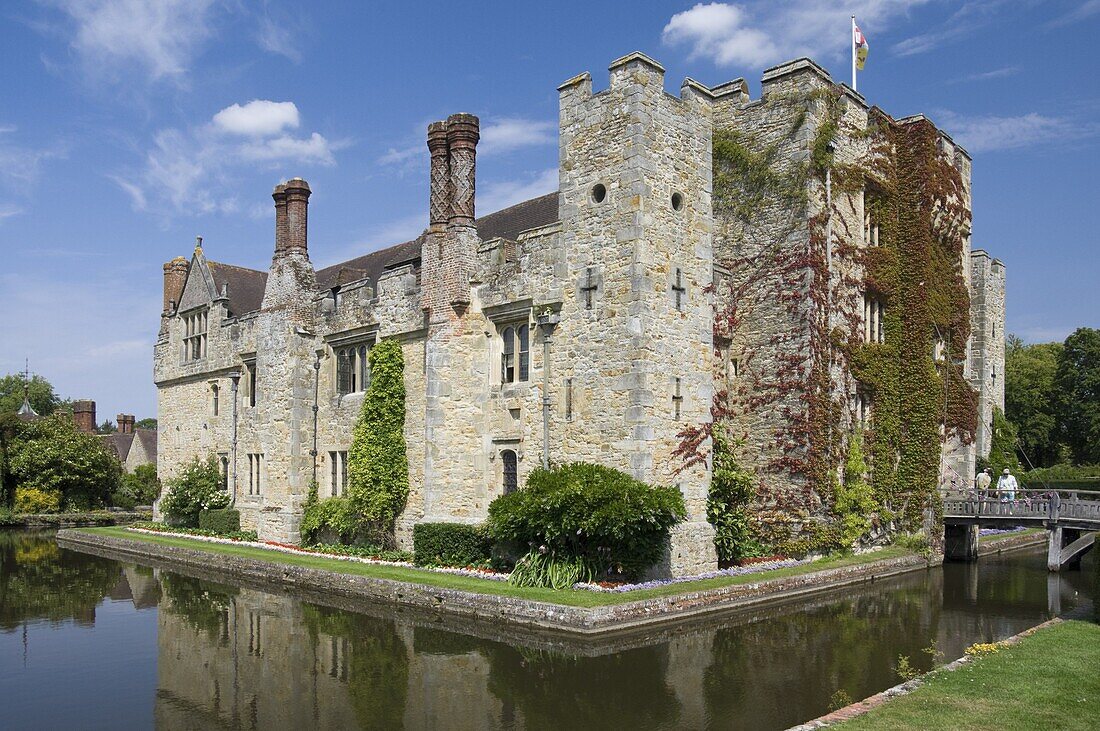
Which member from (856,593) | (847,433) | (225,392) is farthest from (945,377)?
(225,392)

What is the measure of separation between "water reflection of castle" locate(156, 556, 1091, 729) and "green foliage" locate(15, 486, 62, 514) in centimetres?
2916

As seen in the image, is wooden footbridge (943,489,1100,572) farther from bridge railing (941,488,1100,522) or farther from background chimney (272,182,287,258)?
background chimney (272,182,287,258)

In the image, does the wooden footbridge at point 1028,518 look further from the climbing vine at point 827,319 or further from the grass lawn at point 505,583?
the grass lawn at point 505,583

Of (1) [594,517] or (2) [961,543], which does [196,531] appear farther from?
(2) [961,543]

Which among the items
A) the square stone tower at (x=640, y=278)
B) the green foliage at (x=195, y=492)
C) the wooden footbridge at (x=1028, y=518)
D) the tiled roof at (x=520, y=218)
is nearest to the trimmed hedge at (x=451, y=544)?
the square stone tower at (x=640, y=278)

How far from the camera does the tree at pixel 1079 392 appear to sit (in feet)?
184

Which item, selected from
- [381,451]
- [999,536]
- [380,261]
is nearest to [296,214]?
[380,261]

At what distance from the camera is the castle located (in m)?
19.1

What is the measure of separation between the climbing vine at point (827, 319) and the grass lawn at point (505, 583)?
1132mm

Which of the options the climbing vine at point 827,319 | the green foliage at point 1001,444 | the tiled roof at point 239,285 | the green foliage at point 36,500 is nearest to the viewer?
the climbing vine at point 827,319

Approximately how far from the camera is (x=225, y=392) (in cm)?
3350

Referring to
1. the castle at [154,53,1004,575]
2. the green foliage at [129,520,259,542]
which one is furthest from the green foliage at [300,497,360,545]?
the green foliage at [129,520,259,542]

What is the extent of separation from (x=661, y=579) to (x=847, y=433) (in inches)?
370

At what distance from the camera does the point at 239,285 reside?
3712 cm
